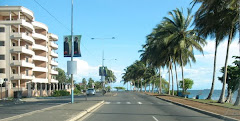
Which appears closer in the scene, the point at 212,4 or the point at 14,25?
the point at 212,4

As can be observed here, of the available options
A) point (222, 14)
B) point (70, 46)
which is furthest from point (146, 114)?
→ point (222, 14)

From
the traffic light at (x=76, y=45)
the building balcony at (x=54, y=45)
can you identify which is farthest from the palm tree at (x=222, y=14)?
the building balcony at (x=54, y=45)

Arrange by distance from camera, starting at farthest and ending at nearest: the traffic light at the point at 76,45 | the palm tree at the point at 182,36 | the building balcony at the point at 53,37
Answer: the building balcony at the point at 53,37, the palm tree at the point at 182,36, the traffic light at the point at 76,45

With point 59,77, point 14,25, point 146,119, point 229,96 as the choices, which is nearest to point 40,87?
point 14,25

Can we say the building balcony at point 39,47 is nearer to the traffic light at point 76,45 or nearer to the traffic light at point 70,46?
the traffic light at point 70,46

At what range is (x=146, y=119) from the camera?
1393 centimetres

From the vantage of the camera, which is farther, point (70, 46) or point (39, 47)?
point (39, 47)

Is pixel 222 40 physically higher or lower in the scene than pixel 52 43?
lower

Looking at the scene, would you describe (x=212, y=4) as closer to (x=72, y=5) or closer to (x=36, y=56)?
(x=72, y=5)

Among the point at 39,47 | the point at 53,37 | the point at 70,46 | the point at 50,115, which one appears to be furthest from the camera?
the point at 53,37

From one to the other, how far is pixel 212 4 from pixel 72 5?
42.0 feet

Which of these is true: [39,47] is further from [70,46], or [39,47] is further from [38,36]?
[70,46]

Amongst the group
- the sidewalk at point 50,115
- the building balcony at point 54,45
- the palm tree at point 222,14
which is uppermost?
the building balcony at point 54,45

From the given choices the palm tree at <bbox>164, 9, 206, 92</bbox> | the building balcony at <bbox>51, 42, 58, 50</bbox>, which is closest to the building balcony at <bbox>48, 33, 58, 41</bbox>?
the building balcony at <bbox>51, 42, 58, 50</bbox>
